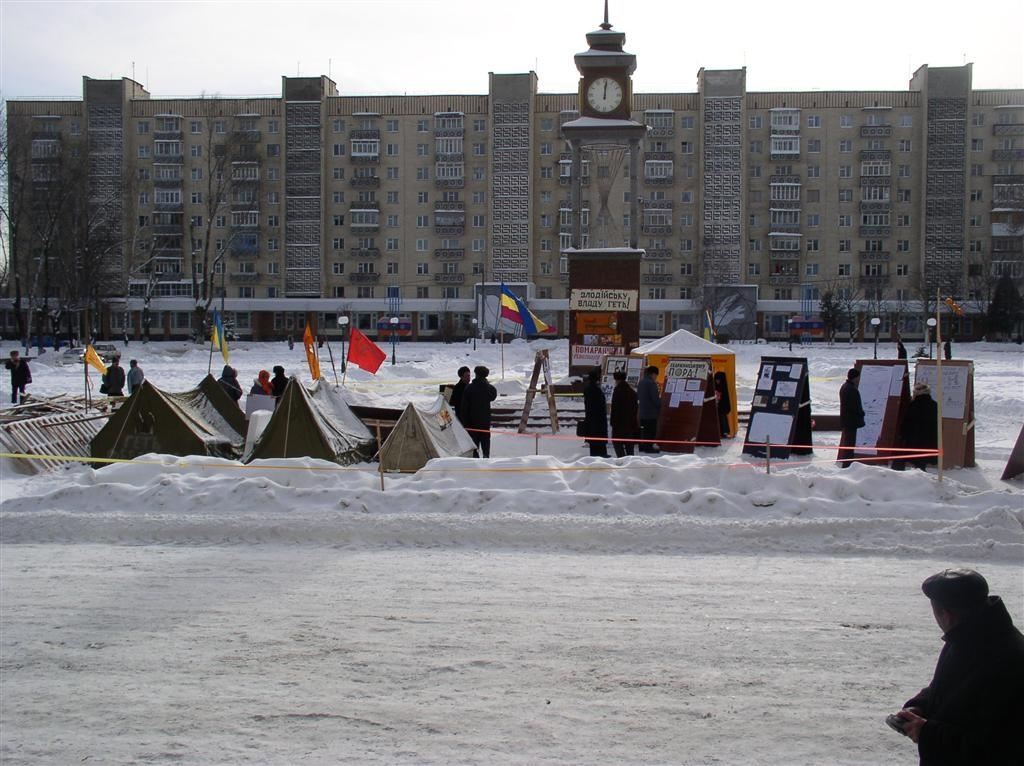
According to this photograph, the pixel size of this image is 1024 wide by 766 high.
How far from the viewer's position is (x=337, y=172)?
83.4 meters

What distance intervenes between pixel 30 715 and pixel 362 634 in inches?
86.0

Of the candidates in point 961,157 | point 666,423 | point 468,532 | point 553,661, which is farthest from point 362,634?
point 961,157

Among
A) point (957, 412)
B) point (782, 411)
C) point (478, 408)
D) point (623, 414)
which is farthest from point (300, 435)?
point (957, 412)

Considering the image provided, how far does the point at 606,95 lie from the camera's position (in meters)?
25.9

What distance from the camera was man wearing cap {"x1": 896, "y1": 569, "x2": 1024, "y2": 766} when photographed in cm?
299

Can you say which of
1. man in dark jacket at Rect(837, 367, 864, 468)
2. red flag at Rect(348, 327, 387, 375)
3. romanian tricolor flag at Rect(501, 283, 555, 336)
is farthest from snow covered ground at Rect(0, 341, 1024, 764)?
romanian tricolor flag at Rect(501, 283, 555, 336)

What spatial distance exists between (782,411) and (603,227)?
532 inches

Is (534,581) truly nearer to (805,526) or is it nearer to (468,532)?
(468,532)

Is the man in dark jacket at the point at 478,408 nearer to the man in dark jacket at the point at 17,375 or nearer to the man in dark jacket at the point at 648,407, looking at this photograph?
the man in dark jacket at the point at 648,407

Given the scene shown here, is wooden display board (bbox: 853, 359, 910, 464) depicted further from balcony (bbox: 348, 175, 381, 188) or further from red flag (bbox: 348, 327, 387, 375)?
balcony (bbox: 348, 175, 381, 188)

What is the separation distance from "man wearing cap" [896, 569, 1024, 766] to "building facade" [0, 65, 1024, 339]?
75.1 meters

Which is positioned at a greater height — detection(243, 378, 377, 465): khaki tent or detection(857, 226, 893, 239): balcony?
detection(857, 226, 893, 239): balcony

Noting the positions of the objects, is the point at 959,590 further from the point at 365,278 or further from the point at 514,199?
the point at 365,278

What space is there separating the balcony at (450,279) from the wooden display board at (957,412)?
69327mm
